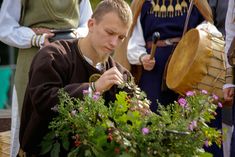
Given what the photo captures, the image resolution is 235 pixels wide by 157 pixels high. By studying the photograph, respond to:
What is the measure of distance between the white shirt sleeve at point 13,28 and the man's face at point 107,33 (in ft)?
3.16

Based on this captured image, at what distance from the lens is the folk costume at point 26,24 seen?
4.35m

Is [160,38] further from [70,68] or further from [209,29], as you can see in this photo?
[70,68]

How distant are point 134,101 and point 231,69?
1.43 metres

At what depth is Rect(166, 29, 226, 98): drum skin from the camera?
448cm

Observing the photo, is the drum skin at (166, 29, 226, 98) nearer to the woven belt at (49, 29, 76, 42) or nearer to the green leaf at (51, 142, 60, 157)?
the woven belt at (49, 29, 76, 42)

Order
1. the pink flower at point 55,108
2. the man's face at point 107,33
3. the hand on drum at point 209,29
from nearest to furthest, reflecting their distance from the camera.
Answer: the pink flower at point 55,108, the man's face at point 107,33, the hand on drum at point 209,29

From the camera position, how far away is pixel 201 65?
448 centimetres

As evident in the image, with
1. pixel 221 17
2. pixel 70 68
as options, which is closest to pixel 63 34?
pixel 70 68

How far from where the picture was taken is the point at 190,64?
4.50m

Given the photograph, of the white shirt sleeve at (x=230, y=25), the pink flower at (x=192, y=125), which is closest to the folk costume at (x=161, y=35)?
the white shirt sleeve at (x=230, y=25)

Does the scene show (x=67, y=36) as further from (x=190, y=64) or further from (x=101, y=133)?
(x=101, y=133)

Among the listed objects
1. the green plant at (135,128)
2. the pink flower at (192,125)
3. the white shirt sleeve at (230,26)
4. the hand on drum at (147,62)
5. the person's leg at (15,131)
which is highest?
the pink flower at (192,125)

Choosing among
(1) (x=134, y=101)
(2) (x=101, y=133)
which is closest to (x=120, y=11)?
(1) (x=134, y=101)

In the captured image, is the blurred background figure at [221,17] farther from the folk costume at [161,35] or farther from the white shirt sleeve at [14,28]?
the white shirt sleeve at [14,28]
